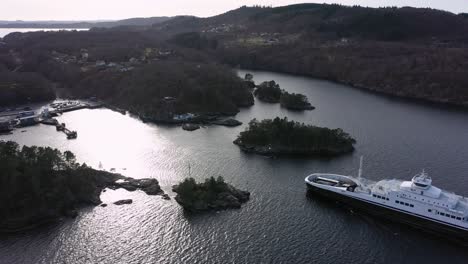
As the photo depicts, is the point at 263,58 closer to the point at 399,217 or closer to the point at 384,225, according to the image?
the point at 399,217

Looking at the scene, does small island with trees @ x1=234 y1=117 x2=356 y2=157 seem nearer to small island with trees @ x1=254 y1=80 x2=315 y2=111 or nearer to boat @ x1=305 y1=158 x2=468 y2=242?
boat @ x1=305 y1=158 x2=468 y2=242

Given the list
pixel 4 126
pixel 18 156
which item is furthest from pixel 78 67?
pixel 18 156

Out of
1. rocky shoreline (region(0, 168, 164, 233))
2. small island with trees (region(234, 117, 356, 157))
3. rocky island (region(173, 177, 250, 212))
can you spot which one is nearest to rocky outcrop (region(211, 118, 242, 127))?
small island with trees (region(234, 117, 356, 157))

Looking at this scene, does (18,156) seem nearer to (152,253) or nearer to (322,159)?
(152,253)

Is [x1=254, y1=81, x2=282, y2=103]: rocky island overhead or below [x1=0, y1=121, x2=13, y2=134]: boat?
overhead

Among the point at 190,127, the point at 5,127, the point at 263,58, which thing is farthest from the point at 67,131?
the point at 263,58

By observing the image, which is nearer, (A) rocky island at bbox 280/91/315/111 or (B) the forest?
(A) rocky island at bbox 280/91/315/111
